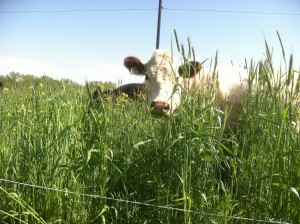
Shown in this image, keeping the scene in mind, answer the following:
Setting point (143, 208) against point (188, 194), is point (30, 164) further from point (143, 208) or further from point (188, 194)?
point (188, 194)

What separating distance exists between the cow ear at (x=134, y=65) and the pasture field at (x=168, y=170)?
90.9 inches

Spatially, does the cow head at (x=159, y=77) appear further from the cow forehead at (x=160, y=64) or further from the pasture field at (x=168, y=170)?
the pasture field at (x=168, y=170)

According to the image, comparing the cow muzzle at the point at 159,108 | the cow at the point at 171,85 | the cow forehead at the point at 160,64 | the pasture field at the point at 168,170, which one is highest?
the cow forehead at the point at 160,64

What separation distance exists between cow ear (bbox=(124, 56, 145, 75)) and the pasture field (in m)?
2.31

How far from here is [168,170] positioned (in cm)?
174

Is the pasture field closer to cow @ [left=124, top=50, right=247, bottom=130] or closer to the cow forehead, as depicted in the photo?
cow @ [left=124, top=50, right=247, bottom=130]

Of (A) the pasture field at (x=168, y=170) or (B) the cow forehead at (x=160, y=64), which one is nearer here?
(A) the pasture field at (x=168, y=170)

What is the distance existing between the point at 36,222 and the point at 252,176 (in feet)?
4.47

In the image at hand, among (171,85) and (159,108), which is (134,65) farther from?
(159,108)

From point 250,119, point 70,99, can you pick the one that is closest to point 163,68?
point 70,99

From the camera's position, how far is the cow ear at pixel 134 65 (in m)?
4.31

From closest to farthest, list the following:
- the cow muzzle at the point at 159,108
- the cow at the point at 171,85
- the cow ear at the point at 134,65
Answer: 1. the cow muzzle at the point at 159,108
2. the cow at the point at 171,85
3. the cow ear at the point at 134,65

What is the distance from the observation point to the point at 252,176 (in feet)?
5.97

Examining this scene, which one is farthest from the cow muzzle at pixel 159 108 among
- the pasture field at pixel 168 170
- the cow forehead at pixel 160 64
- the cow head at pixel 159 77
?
the pasture field at pixel 168 170
